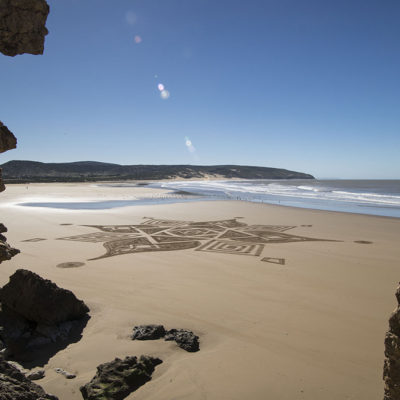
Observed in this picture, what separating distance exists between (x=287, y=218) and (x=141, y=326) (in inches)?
676

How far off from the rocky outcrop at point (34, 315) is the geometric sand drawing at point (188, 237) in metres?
5.42

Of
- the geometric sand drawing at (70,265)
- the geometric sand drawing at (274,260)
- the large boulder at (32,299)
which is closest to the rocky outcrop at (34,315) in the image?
the large boulder at (32,299)

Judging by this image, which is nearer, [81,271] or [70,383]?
[70,383]

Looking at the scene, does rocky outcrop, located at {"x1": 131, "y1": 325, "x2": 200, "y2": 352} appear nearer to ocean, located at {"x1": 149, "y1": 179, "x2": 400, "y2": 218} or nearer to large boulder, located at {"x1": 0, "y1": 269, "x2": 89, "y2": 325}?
large boulder, located at {"x1": 0, "y1": 269, "x2": 89, "y2": 325}

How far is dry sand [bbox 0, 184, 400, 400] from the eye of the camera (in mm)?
4324

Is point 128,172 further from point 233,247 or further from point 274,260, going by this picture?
point 274,260

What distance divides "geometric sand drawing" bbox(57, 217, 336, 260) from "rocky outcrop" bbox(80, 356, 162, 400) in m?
7.15

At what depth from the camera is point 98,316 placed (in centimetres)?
636

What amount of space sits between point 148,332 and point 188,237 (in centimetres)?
928

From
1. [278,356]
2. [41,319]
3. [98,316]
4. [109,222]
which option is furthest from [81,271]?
[109,222]

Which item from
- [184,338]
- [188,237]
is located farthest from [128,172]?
[184,338]

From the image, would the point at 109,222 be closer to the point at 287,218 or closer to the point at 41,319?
the point at 287,218

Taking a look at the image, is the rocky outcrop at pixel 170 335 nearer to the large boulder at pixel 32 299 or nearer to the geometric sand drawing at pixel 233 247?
the large boulder at pixel 32 299

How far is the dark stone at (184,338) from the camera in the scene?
5152 millimetres
